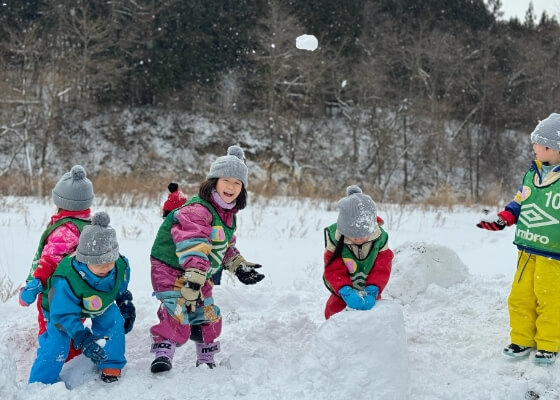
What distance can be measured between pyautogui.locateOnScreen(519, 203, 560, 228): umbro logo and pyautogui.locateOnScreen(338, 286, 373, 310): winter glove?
39.1 inches

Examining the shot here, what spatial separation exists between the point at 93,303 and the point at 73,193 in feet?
2.31

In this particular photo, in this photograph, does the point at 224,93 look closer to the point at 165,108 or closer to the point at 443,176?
the point at 165,108

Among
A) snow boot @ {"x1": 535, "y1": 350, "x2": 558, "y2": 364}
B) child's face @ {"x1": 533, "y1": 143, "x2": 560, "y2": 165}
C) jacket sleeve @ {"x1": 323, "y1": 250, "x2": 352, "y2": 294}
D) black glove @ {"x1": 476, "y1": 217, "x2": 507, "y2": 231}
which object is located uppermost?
child's face @ {"x1": 533, "y1": 143, "x2": 560, "y2": 165}

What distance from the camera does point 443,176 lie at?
2297 centimetres

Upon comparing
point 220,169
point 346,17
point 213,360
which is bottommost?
point 213,360

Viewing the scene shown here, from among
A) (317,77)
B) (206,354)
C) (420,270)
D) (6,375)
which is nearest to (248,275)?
(206,354)

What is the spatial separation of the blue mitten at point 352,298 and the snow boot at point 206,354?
0.75 meters

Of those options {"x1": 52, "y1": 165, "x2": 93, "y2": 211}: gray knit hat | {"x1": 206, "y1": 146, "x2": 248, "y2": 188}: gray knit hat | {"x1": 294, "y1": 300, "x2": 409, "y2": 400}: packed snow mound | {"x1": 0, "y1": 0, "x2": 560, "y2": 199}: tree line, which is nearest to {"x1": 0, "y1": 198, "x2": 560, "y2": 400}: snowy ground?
{"x1": 294, "y1": 300, "x2": 409, "y2": 400}: packed snow mound

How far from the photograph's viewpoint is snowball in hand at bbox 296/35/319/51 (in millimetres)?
20734

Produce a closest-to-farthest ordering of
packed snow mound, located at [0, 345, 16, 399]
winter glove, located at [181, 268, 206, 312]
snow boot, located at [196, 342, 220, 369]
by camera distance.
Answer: packed snow mound, located at [0, 345, 16, 399] < winter glove, located at [181, 268, 206, 312] < snow boot, located at [196, 342, 220, 369]

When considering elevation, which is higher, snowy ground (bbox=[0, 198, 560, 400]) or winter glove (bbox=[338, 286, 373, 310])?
winter glove (bbox=[338, 286, 373, 310])

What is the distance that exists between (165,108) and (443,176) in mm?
13060

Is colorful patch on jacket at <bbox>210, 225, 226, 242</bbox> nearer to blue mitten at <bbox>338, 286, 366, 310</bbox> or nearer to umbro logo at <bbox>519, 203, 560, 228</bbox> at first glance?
blue mitten at <bbox>338, 286, 366, 310</bbox>

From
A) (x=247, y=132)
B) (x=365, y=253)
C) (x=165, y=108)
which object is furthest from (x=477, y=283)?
(x=165, y=108)
